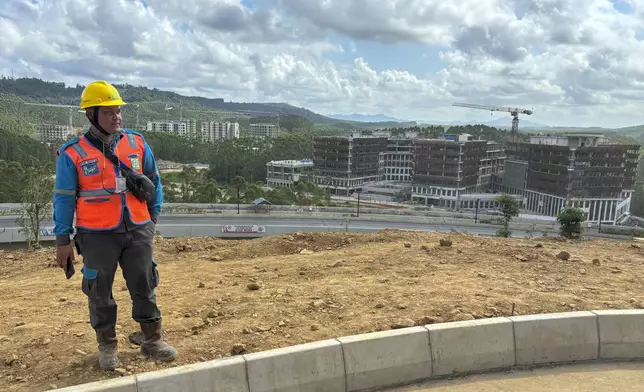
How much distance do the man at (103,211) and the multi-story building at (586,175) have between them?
8505cm

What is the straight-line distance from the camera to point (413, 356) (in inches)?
152

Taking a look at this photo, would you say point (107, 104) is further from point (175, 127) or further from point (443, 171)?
point (175, 127)

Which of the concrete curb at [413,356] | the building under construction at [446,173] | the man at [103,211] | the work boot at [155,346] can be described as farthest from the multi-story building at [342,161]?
the man at [103,211]

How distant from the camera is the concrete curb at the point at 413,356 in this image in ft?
10.9

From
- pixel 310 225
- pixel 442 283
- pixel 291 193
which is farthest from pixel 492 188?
Result: pixel 442 283

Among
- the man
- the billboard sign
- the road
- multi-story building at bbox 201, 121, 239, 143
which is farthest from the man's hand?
multi-story building at bbox 201, 121, 239, 143

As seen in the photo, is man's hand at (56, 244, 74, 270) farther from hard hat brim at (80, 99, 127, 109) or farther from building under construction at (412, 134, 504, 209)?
building under construction at (412, 134, 504, 209)

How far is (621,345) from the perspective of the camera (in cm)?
438

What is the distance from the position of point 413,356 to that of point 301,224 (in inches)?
1745

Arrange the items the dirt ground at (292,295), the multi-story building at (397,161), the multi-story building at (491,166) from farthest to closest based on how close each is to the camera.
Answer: the multi-story building at (397,161), the multi-story building at (491,166), the dirt ground at (292,295)

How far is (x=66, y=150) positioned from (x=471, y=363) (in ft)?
11.6

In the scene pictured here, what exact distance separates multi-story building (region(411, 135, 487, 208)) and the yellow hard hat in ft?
292

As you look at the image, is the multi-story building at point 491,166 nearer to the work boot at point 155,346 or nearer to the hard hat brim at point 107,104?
the work boot at point 155,346

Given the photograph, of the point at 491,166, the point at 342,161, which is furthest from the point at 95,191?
the point at 491,166
